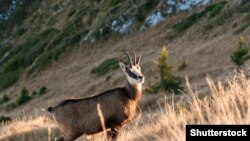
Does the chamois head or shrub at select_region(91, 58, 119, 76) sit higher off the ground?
shrub at select_region(91, 58, 119, 76)

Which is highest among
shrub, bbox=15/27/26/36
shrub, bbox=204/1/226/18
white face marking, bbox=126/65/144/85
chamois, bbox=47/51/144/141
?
shrub, bbox=15/27/26/36

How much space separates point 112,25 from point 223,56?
26747mm

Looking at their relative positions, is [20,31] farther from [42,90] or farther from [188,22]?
[188,22]

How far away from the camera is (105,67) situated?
51.6m

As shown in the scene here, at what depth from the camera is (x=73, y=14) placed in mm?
74938

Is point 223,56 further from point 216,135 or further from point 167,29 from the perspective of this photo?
point 216,135

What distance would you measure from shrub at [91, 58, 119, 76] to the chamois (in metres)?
38.0

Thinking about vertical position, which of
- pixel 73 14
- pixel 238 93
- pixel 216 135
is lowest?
pixel 216 135

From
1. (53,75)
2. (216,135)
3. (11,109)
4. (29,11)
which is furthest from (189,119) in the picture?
(29,11)

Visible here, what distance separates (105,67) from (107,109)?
131 ft

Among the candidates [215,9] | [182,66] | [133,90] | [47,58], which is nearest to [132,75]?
[133,90]

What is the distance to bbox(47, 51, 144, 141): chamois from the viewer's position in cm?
1161

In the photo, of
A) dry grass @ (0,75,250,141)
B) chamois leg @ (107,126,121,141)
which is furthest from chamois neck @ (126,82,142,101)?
dry grass @ (0,75,250,141)

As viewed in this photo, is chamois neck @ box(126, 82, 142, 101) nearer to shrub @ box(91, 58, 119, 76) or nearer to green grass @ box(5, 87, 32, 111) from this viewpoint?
shrub @ box(91, 58, 119, 76)
